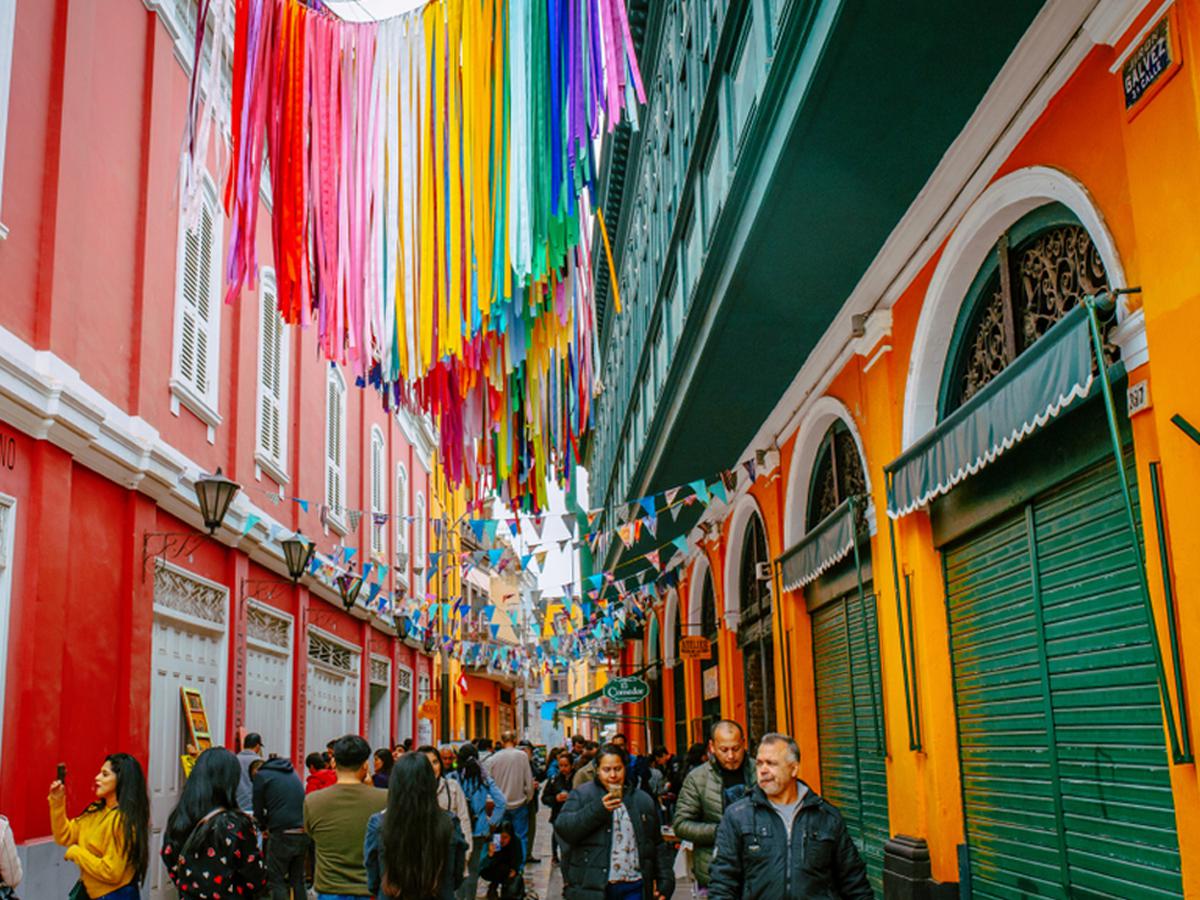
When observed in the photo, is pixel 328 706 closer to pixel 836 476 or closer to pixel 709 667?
pixel 709 667

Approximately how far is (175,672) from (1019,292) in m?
9.95

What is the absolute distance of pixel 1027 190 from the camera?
6.47m

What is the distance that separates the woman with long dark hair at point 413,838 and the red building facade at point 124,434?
4466mm

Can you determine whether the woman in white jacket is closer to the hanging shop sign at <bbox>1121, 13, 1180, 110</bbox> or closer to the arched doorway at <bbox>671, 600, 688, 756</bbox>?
the hanging shop sign at <bbox>1121, 13, 1180, 110</bbox>

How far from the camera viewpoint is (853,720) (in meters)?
10.9

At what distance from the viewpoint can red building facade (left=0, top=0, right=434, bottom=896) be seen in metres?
9.62

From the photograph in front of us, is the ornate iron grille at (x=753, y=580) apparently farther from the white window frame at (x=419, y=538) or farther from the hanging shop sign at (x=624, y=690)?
the white window frame at (x=419, y=538)

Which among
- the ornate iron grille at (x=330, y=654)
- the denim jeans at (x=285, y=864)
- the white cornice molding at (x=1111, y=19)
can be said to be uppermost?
the white cornice molding at (x=1111, y=19)

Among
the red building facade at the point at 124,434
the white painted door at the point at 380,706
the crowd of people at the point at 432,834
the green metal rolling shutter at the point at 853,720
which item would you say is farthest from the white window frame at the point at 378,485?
the crowd of people at the point at 432,834

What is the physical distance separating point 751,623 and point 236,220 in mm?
9282

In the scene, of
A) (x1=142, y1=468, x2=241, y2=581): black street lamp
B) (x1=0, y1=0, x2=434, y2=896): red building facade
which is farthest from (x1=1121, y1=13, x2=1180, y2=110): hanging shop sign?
(x1=142, y1=468, x2=241, y2=581): black street lamp

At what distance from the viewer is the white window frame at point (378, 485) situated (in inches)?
1000

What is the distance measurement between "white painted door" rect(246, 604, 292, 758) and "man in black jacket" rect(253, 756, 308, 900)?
4.72 meters

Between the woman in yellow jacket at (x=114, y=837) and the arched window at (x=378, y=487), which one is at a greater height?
the arched window at (x=378, y=487)
